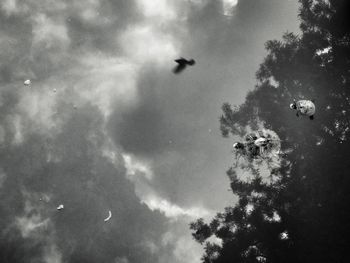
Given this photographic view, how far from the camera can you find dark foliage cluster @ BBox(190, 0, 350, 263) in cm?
1722

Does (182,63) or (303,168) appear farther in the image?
(303,168)

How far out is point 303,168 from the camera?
19.7 m

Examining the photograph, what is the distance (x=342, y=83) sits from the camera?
64.7 feet

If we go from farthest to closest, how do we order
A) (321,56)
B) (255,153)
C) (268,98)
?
(268,98) → (321,56) → (255,153)

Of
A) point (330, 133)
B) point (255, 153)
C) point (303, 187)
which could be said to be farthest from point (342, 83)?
point (255, 153)

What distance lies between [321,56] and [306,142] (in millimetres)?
5922

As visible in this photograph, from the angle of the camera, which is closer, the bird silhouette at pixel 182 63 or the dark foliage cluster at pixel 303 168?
the bird silhouette at pixel 182 63

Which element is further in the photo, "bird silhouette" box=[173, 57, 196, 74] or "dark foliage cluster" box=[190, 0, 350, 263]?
"dark foliage cluster" box=[190, 0, 350, 263]

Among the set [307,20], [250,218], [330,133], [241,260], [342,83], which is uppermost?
[307,20]

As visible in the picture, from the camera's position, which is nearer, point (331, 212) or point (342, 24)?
point (331, 212)

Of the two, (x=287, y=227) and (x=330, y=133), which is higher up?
(x=330, y=133)

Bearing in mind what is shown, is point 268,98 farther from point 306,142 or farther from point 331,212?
point 331,212

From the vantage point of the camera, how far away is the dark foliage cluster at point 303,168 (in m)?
17.2

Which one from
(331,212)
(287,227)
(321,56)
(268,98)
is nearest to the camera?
(331,212)
